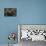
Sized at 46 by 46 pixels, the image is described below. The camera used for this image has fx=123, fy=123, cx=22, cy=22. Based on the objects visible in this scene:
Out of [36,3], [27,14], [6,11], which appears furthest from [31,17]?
[6,11]

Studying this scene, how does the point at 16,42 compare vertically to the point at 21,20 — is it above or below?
below

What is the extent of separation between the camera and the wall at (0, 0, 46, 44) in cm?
374

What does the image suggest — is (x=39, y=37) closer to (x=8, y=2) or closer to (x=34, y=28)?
(x=34, y=28)

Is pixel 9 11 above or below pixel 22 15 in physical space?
above

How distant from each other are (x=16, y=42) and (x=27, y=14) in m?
0.91

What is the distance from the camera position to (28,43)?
3539 millimetres

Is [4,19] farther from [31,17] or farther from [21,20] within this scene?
[31,17]

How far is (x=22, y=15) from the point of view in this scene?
3760mm

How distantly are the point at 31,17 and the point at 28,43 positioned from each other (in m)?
0.80

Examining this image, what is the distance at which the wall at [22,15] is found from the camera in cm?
374

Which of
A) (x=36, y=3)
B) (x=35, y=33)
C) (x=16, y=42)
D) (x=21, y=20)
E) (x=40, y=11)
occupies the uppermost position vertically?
(x=36, y=3)

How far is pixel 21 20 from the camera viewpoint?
376 centimetres

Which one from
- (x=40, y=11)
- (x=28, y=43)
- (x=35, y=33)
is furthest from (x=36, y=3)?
(x=28, y=43)

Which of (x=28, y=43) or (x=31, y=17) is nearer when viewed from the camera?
(x=28, y=43)
